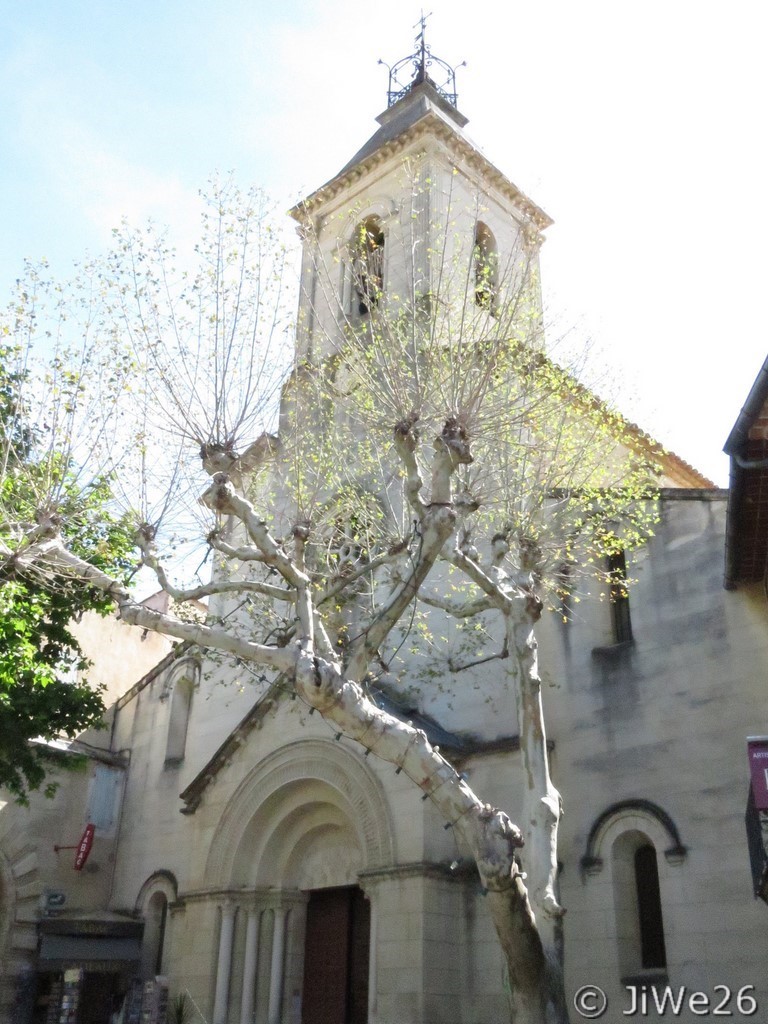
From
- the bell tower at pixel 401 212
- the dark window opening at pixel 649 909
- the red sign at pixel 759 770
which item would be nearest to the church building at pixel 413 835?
the dark window opening at pixel 649 909

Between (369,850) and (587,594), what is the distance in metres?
5.33

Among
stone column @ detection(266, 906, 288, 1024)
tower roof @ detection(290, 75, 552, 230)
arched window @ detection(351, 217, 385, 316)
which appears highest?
tower roof @ detection(290, 75, 552, 230)

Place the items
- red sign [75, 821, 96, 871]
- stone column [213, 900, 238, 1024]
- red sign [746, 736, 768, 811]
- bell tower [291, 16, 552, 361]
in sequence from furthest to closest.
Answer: bell tower [291, 16, 552, 361] < red sign [75, 821, 96, 871] < stone column [213, 900, 238, 1024] < red sign [746, 736, 768, 811]

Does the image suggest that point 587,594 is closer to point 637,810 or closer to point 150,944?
point 637,810

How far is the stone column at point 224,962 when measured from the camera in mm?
15500

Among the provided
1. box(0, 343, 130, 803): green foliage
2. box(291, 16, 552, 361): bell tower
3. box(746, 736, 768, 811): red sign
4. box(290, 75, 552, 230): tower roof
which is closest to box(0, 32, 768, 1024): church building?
box(746, 736, 768, 811): red sign

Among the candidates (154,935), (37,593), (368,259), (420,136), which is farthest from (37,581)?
(420,136)

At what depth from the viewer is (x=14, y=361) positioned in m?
15.1

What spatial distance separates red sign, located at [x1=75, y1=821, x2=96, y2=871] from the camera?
63.5 ft

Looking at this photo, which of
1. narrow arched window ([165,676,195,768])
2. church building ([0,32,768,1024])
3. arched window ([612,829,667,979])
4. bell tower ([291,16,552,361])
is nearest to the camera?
church building ([0,32,768,1024])

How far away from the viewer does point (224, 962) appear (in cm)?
1595

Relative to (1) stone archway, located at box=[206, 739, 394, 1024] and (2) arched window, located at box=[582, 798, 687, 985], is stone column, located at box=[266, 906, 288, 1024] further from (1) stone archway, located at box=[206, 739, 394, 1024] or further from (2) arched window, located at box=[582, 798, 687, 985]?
(2) arched window, located at box=[582, 798, 687, 985]

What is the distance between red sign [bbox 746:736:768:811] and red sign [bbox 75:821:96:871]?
46.8ft

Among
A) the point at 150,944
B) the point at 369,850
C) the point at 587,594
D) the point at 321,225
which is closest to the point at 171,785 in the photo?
the point at 150,944
